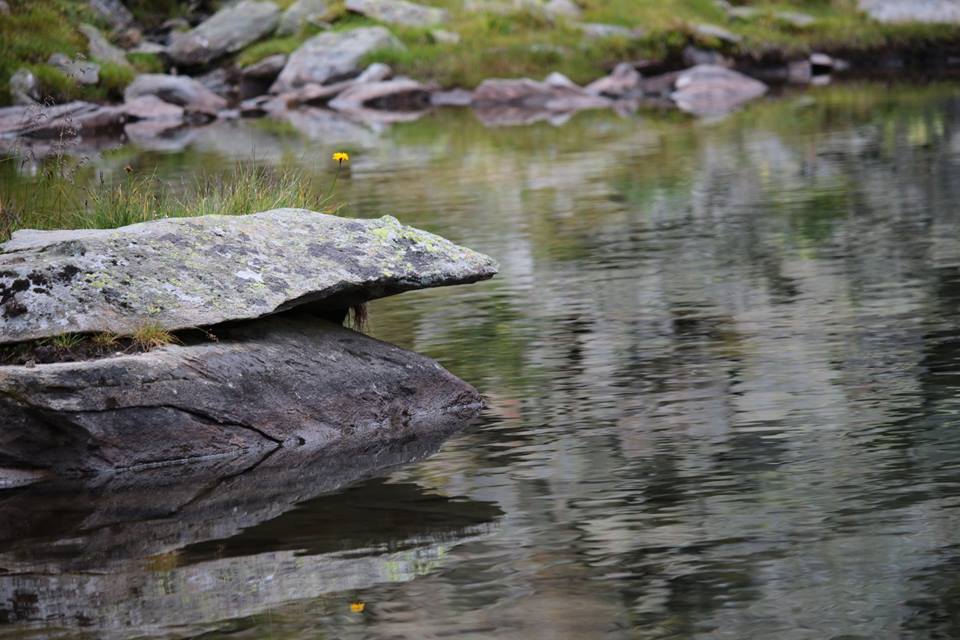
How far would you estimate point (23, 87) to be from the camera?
4094 cm

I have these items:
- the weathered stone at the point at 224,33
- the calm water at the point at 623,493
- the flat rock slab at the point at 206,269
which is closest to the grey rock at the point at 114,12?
the weathered stone at the point at 224,33

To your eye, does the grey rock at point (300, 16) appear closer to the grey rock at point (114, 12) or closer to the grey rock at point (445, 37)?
the grey rock at point (445, 37)

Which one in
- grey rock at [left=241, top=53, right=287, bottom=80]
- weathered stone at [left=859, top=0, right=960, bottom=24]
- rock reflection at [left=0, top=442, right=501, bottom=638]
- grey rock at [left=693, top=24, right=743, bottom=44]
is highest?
weathered stone at [left=859, top=0, right=960, bottom=24]

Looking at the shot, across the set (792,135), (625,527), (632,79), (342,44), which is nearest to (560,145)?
(792,135)

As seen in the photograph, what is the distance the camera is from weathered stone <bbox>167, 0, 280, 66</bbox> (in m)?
52.0

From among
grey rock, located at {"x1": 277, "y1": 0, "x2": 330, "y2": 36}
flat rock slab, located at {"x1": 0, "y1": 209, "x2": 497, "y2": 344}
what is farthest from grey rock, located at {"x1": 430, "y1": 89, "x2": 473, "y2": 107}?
flat rock slab, located at {"x1": 0, "y1": 209, "x2": 497, "y2": 344}

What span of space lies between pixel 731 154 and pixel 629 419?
58.1 feet

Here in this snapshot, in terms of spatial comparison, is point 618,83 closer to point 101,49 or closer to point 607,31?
point 607,31

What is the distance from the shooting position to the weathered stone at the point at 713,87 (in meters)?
42.9

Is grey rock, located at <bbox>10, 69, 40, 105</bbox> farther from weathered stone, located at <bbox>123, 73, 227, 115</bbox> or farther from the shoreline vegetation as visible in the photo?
weathered stone, located at <bbox>123, 73, 227, 115</bbox>

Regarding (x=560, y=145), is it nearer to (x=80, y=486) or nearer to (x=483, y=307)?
(x=483, y=307)

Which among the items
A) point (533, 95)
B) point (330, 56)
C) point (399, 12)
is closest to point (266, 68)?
point (330, 56)

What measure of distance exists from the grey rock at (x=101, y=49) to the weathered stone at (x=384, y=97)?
678 cm

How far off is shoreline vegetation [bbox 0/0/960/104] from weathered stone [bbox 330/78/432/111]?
1.23 metres
